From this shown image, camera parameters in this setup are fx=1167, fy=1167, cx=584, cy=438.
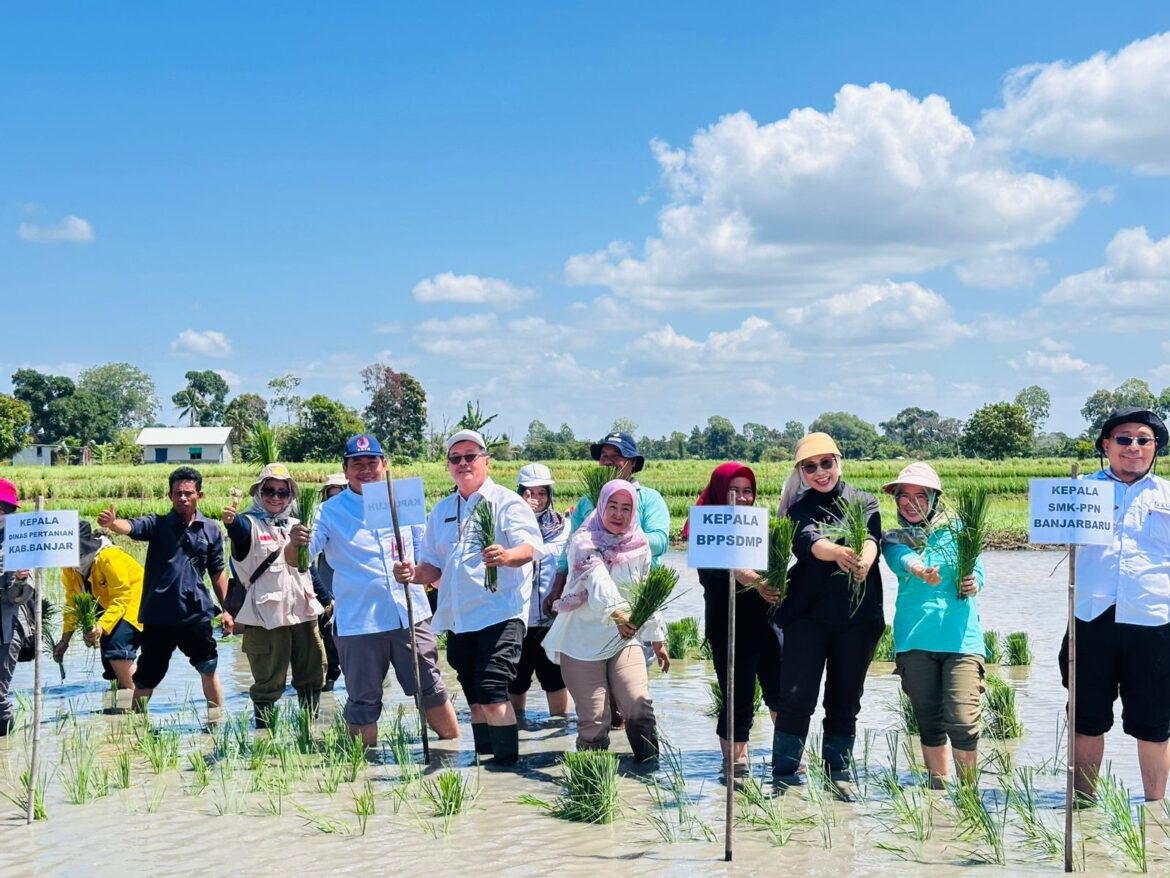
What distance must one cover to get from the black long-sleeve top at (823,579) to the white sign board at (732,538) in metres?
1.06

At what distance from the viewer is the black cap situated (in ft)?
18.6

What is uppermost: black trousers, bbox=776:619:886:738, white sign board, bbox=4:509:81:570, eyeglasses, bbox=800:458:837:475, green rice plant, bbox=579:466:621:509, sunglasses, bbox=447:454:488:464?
sunglasses, bbox=447:454:488:464

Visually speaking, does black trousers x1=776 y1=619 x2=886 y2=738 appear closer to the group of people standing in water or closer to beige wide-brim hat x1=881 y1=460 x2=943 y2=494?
the group of people standing in water

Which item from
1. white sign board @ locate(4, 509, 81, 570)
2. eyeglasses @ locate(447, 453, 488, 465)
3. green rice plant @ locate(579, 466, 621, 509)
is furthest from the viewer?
green rice plant @ locate(579, 466, 621, 509)

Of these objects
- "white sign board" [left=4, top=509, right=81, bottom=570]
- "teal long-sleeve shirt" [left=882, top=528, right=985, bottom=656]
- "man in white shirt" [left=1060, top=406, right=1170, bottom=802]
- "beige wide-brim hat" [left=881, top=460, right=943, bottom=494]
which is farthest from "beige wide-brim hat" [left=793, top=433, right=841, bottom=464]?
"white sign board" [left=4, top=509, right=81, bottom=570]

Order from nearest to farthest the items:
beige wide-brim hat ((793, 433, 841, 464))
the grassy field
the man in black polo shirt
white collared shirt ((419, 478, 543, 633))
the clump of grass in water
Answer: the clump of grass in water
beige wide-brim hat ((793, 433, 841, 464))
white collared shirt ((419, 478, 543, 633))
the man in black polo shirt
the grassy field

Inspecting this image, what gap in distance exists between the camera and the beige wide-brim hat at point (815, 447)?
6102 millimetres

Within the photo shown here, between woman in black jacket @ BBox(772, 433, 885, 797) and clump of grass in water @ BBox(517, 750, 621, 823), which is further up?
woman in black jacket @ BBox(772, 433, 885, 797)

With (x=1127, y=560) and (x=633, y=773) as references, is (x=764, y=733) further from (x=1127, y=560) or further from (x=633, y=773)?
(x=1127, y=560)

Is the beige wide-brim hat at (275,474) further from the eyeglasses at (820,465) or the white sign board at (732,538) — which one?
the white sign board at (732,538)

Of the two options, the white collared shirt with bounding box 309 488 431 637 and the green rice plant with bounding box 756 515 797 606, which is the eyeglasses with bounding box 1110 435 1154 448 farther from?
the white collared shirt with bounding box 309 488 431 637

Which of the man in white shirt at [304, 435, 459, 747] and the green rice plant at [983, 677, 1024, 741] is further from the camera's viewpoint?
the green rice plant at [983, 677, 1024, 741]

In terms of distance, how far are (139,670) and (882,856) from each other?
5.56 metres

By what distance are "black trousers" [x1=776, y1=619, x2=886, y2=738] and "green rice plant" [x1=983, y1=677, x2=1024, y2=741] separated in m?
1.93
